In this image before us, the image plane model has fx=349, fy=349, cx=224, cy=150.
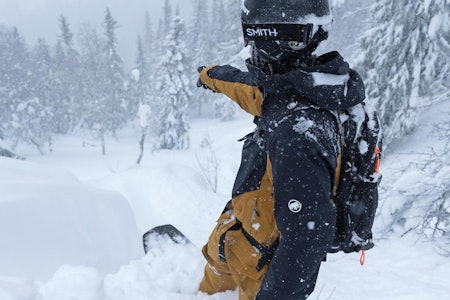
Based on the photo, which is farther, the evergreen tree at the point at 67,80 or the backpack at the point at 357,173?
the evergreen tree at the point at 67,80

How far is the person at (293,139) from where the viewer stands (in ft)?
5.65

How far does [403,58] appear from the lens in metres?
13.8

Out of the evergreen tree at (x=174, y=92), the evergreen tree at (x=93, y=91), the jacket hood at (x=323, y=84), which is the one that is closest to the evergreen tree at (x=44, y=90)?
the evergreen tree at (x=93, y=91)

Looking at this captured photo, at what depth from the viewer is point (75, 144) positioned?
43750mm

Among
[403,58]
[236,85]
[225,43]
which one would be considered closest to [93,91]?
[225,43]

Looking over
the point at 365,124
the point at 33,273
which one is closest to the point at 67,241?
the point at 33,273

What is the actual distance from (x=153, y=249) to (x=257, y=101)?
6.52ft

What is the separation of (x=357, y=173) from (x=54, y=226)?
3.37 metres

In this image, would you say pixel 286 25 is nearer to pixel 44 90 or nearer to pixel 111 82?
pixel 111 82

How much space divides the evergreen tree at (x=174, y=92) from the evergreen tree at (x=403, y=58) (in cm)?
1926

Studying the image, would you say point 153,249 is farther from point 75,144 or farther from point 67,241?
point 75,144

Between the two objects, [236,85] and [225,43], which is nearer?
[236,85]

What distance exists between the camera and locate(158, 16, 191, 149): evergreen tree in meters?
30.8

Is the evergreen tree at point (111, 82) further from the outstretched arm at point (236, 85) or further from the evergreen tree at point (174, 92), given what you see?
the outstretched arm at point (236, 85)
